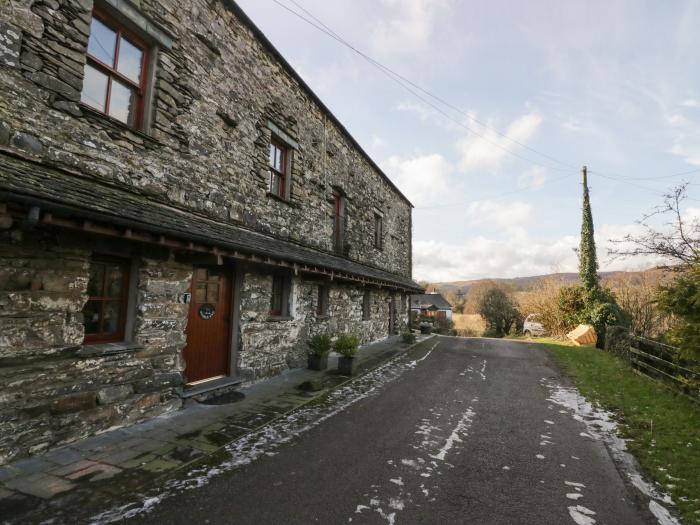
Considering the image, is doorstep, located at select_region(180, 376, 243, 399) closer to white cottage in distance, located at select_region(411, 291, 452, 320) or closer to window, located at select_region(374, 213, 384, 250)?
window, located at select_region(374, 213, 384, 250)

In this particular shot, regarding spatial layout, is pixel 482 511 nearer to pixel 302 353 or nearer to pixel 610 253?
pixel 302 353

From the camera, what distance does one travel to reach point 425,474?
4070mm

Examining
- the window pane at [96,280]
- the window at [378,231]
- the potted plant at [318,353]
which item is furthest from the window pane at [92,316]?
the window at [378,231]

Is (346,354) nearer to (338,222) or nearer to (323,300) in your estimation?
(323,300)

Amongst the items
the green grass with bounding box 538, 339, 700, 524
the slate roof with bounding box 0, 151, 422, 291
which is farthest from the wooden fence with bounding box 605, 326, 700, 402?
the slate roof with bounding box 0, 151, 422, 291

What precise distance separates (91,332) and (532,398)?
8.10 m

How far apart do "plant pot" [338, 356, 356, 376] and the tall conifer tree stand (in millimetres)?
15015

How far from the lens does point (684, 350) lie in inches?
207

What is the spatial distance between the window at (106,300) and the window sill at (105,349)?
17 centimetres

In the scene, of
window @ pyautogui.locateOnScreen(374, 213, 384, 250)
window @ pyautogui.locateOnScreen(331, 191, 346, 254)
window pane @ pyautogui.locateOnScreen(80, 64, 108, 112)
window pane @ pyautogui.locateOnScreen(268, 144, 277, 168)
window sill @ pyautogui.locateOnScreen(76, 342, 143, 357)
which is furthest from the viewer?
window @ pyautogui.locateOnScreen(374, 213, 384, 250)

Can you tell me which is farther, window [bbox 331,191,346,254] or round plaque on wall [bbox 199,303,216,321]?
window [bbox 331,191,346,254]

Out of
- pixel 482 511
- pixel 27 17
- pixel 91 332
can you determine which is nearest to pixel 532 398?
pixel 482 511

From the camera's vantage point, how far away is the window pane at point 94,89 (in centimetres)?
509

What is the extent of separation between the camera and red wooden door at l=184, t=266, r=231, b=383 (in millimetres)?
6559
